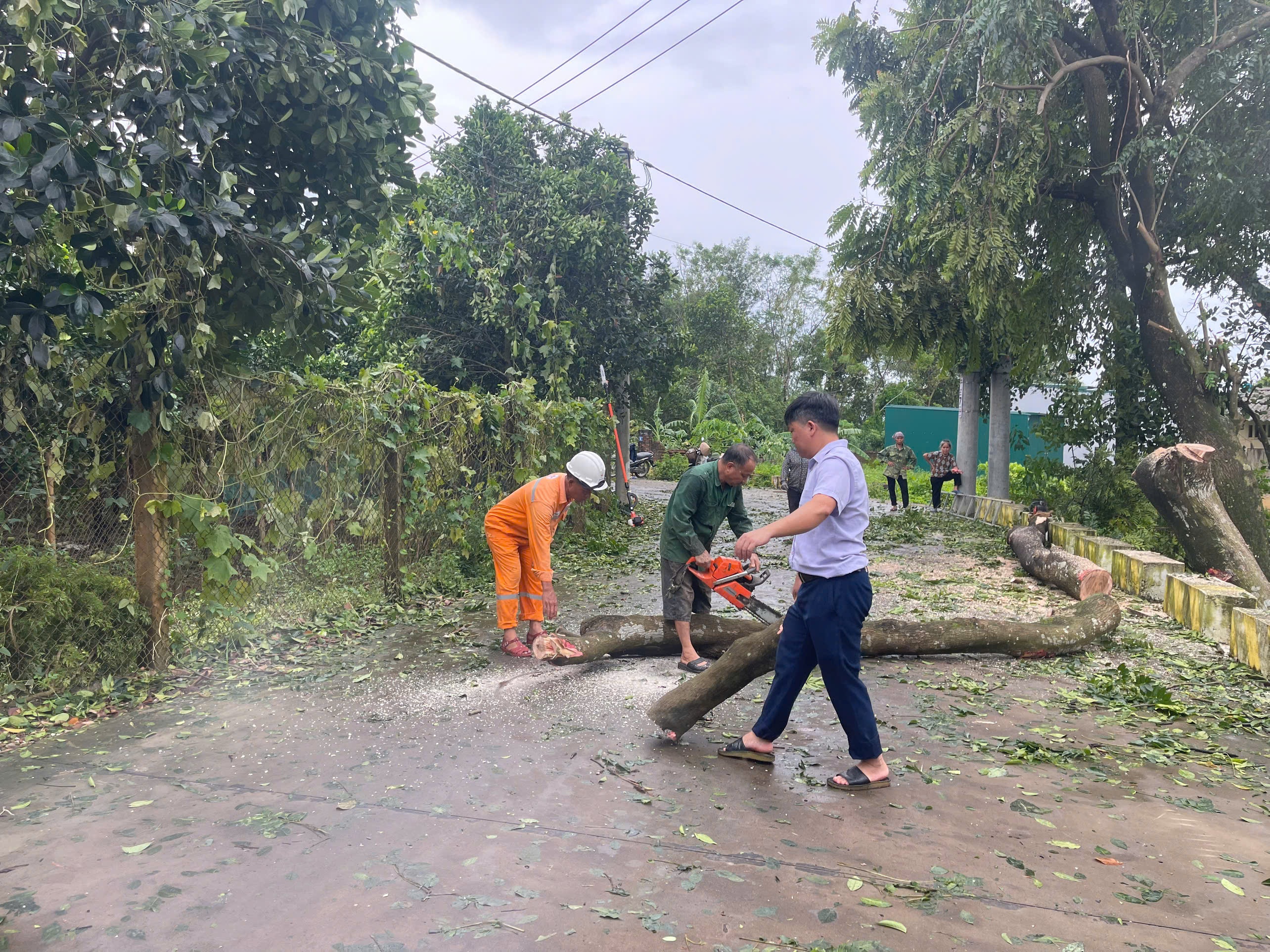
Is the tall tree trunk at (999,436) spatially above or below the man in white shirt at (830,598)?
above

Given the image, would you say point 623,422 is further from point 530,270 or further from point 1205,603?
point 1205,603

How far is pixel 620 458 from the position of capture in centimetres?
1552

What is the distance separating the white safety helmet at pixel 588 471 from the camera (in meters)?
6.67

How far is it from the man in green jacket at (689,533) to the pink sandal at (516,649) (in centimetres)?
108

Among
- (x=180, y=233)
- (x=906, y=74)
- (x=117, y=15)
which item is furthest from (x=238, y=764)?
(x=906, y=74)

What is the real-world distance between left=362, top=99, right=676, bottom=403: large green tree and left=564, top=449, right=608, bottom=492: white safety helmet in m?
7.73

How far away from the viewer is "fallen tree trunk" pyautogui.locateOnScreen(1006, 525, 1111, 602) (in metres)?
8.96

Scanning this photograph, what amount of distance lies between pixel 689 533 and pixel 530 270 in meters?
9.79

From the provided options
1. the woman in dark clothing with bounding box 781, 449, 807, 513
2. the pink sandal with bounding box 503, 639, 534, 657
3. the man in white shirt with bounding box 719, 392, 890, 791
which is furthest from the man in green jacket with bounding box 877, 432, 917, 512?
the man in white shirt with bounding box 719, 392, 890, 791

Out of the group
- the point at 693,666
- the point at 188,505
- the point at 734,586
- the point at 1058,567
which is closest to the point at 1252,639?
the point at 1058,567

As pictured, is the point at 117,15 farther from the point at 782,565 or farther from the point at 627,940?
the point at 782,565

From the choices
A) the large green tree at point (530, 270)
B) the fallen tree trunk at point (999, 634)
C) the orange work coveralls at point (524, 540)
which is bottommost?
the fallen tree trunk at point (999, 634)

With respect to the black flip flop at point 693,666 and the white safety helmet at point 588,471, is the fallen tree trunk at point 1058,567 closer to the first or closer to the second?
the black flip flop at point 693,666

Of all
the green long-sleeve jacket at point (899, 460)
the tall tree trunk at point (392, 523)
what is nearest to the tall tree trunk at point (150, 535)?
the tall tree trunk at point (392, 523)
